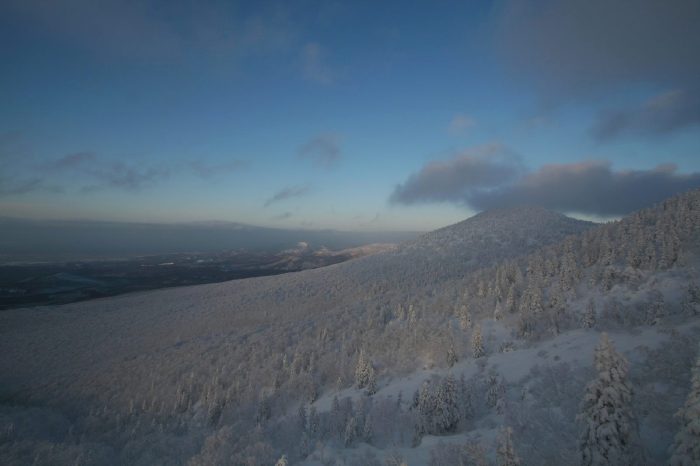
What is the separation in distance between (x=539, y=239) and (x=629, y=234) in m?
102

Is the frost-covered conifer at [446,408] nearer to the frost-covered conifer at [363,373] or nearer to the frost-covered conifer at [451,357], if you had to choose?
the frost-covered conifer at [451,357]

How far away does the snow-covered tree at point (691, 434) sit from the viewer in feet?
50.7

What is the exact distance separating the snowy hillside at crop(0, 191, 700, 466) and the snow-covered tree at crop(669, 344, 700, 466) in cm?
274

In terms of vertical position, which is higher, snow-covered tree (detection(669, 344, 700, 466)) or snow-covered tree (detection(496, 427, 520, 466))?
snow-covered tree (detection(669, 344, 700, 466))

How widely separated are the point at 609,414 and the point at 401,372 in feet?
144

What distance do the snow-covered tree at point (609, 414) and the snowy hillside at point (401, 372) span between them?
143 millimetres

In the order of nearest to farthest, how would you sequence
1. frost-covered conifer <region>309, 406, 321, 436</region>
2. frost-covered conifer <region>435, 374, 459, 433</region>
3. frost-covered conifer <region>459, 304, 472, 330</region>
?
frost-covered conifer <region>435, 374, 459, 433</region>
frost-covered conifer <region>309, 406, 321, 436</region>
frost-covered conifer <region>459, 304, 472, 330</region>

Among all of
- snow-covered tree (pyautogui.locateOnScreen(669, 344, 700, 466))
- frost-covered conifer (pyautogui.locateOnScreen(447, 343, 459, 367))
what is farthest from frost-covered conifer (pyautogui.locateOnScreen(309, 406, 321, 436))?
snow-covered tree (pyautogui.locateOnScreen(669, 344, 700, 466))

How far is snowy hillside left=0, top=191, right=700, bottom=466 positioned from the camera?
96.5 feet

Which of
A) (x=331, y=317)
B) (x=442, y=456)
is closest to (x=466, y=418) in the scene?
(x=442, y=456)

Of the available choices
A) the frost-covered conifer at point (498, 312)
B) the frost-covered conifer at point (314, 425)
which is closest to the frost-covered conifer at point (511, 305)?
the frost-covered conifer at point (498, 312)

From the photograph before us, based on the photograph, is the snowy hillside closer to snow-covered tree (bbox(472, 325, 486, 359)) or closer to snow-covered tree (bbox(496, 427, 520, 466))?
snow-covered tree (bbox(496, 427, 520, 466))

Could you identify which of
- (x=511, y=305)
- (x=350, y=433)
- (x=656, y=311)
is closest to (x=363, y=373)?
(x=350, y=433)

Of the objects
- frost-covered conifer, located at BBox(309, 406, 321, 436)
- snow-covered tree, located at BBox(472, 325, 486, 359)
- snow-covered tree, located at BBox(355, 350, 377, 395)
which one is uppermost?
snow-covered tree, located at BBox(472, 325, 486, 359)
